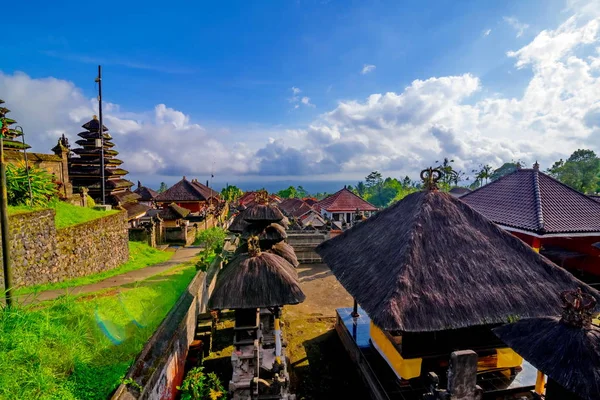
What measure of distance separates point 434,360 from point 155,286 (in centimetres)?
1021

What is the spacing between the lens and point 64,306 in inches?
271

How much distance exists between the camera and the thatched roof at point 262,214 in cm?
945

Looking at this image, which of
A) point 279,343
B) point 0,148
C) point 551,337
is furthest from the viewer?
point 279,343

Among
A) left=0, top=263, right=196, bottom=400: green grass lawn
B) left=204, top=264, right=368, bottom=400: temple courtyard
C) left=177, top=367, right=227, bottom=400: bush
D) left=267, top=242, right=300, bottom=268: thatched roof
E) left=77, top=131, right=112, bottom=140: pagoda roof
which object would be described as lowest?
left=204, top=264, right=368, bottom=400: temple courtyard

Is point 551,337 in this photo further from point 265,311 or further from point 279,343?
point 265,311

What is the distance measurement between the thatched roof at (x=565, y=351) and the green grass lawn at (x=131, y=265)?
467 inches

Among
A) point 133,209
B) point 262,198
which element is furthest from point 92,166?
point 262,198

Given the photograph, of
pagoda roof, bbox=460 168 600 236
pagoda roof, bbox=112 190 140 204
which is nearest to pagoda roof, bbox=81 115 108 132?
pagoda roof, bbox=112 190 140 204

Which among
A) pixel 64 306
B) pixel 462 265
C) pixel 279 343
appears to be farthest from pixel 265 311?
pixel 462 265

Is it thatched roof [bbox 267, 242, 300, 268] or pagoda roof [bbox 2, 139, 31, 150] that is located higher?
pagoda roof [bbox 2, 139, 31, 150]

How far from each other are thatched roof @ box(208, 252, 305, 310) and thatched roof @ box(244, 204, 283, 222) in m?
2.34

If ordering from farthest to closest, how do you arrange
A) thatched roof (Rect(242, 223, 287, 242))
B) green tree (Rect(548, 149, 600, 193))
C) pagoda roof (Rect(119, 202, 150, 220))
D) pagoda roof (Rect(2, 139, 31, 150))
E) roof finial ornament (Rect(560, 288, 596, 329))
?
green tree (Rect(548, 149, 600, 193))
pagoda roof (Rect(119, 202, 150, 220))
pagoda roof (Rect(2, 139, 31, 150))
thatched roof (Rect(242, 223, 287, 242))
roof finial ornament (Rect(560, 288, 596, 329))

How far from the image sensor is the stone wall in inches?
375

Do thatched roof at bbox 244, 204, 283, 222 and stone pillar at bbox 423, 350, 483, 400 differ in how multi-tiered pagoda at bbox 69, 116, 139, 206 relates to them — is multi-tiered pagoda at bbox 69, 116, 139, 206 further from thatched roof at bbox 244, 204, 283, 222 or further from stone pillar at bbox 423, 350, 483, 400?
stone pillar at bbox 423, 350, 483, 400
